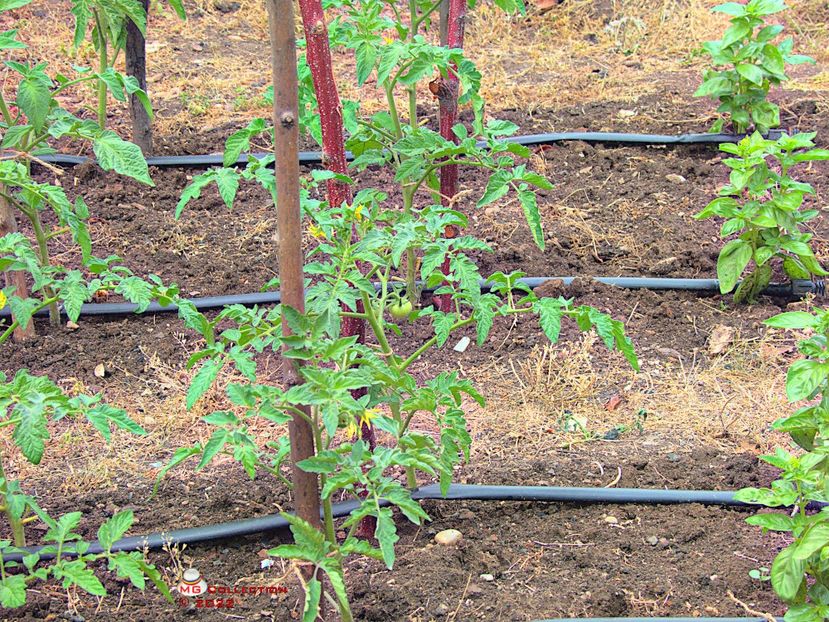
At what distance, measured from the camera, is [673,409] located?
10.7 ft

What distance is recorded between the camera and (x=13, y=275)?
11.1ft

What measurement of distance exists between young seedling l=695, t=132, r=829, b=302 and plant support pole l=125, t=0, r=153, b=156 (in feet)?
8.37

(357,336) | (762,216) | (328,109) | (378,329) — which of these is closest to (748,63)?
(762,216)

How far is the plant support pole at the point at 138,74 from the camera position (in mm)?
4355

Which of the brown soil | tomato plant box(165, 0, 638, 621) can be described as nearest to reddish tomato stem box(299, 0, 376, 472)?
tomato plant box(165, 0, 638, 621)

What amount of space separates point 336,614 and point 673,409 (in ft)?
4.78

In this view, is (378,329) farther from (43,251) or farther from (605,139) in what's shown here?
(605,139)

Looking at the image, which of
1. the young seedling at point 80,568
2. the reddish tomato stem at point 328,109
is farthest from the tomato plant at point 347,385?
the young seedling at point 80,568

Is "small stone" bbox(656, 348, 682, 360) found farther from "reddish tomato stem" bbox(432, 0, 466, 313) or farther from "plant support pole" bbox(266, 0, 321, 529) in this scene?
"plant support pole" bbox(266, 0, 321, 529)

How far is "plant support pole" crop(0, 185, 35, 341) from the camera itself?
3.19m

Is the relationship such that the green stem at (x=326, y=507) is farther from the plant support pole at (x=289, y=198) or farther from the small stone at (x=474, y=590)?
the small stone at (x=474, y=590)

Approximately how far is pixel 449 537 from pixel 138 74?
2.84m

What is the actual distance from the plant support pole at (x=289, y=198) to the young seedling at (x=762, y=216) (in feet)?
6.98

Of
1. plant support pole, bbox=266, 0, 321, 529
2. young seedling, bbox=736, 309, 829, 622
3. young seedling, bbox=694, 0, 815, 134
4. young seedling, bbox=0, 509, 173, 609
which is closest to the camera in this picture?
plant support pole, bbox=266, 0, 321, 529
